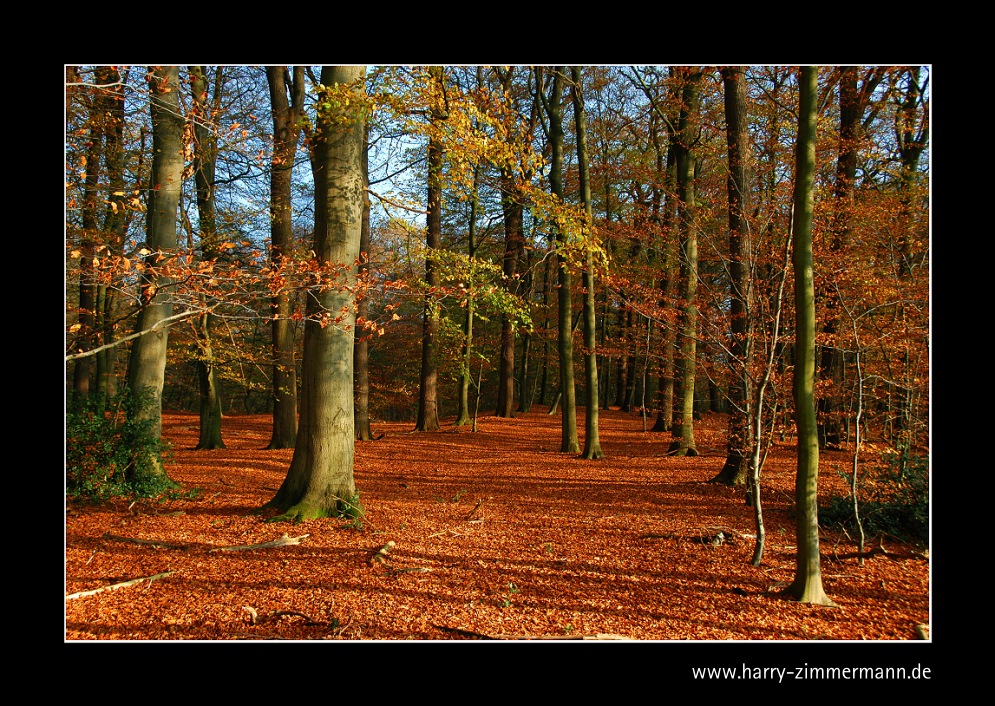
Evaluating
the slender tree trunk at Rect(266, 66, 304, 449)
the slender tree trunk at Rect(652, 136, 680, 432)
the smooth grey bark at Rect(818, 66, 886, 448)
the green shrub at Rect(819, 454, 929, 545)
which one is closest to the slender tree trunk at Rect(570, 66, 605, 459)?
the slender tree trunk at Rect(652, 136, 680, 432)

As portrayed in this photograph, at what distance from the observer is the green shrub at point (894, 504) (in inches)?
248

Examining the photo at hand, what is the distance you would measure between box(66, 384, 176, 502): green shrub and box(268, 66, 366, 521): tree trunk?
6.17 feet

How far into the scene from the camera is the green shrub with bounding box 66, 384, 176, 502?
687 centimetres

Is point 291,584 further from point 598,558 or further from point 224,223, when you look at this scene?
point 224,223

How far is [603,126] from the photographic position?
19.2 metres

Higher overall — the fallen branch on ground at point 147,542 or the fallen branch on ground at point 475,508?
the fallen branch on ground at point 147,542

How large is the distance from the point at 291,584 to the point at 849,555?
16.5 ft

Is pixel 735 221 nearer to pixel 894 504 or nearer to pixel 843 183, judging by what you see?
pixel 843 183

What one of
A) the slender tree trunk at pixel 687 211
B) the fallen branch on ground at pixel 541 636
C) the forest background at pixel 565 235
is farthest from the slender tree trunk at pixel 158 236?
the slender tree trunk at pixel 687 211

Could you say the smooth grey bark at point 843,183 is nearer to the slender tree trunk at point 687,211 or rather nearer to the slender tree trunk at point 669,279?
the slender tree trunk at point 687,211

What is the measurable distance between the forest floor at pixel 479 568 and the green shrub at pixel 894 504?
219mm

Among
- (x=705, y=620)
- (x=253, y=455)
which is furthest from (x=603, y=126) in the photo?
(x=705, y=620)

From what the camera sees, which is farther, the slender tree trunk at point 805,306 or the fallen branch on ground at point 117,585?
the fallen branch on ground at point 117,585

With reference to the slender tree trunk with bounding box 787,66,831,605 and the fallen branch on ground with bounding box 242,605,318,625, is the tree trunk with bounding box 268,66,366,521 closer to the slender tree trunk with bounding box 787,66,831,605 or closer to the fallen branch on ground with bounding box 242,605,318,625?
the fallen branch on ground with bounding box 242,605,318,625
